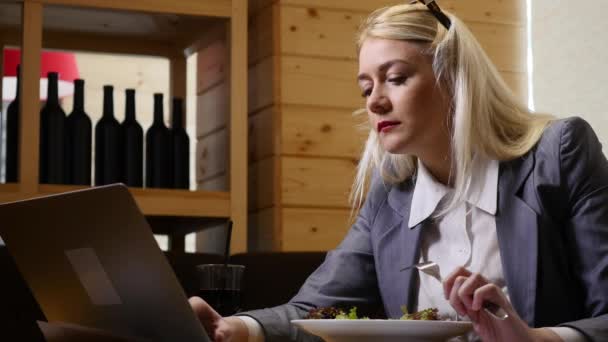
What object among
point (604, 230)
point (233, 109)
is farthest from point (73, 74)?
point (604, 230)

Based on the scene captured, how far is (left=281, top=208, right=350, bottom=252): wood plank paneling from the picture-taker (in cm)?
251

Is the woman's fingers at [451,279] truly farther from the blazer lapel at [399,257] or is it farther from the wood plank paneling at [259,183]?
the wood plank paneling at [259,183]

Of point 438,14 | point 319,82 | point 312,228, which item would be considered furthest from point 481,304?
point 319,82

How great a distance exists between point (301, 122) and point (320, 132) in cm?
6

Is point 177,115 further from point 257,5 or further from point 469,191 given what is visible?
point 469,191

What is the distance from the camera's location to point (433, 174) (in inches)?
71.9

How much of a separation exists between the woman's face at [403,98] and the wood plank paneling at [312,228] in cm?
80

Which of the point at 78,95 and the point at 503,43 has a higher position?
the point at 503,43

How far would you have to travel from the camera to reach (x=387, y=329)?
116 cm

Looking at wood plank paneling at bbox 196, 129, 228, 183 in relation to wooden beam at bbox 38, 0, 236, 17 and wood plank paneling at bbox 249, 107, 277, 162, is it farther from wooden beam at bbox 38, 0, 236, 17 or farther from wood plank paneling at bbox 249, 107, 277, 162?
wooden beam at bbox 38, 0, 236, 17

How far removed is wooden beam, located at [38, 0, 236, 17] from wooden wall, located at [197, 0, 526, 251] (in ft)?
0.43

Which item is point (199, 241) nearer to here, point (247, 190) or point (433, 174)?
point (247, 190)

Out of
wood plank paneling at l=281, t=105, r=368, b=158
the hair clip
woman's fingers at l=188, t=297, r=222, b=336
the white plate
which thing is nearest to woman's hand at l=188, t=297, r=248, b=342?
woman's fingers at l=188, t=297, r=222, b=336

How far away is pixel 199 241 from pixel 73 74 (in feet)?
4.21
